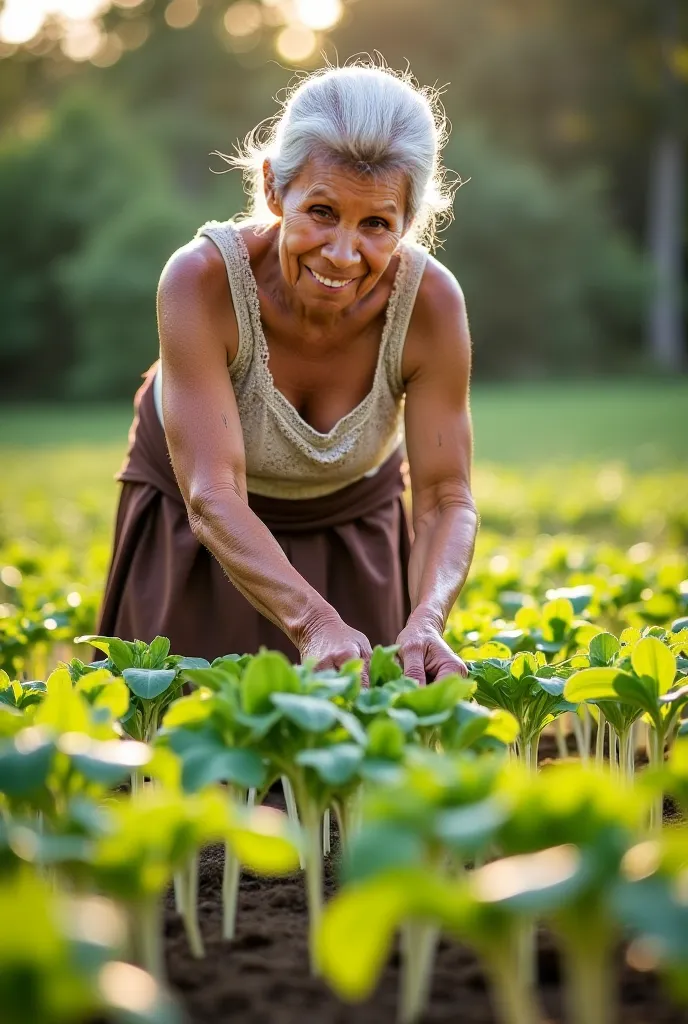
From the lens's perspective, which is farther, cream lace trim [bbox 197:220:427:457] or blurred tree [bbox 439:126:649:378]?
blurred tree [bbox 439:126:649:378]

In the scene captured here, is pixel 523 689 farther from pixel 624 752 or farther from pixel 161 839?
pixel 161 839

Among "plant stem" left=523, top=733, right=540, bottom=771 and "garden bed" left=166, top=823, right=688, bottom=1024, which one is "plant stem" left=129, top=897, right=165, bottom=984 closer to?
"garden bed" left=166, top=823, right=688, bottom=1024

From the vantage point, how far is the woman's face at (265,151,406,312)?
2.76 m

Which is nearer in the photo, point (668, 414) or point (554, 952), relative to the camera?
point (554, 952)

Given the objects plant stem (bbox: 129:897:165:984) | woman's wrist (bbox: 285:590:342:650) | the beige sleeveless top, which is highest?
the beige sleeveless top

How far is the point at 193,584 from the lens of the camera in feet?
12.0

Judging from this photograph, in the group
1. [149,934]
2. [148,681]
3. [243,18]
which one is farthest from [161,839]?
[243,18]

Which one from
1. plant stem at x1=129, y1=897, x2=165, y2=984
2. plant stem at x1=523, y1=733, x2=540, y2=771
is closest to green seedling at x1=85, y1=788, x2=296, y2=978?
plant stem at x1=129, y1=897, x2=165, y2=984

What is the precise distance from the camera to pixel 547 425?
1828cm

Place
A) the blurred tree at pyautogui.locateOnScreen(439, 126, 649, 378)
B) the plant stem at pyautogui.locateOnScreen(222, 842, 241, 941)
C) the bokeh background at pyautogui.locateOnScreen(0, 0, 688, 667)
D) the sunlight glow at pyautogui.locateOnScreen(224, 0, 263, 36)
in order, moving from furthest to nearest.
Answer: the sunlight glow at pyautogui.locateOnScreen(224, 0, 263, 36) < the blurred tree at pyautogui.locateOnScreen(439, 126, 649, 378) < the bokeh background at pyautogui.locateOnScreen(0, 0, 688, 667) < the plant stem at pyautogui.locateOnScreen(222, 842, 241, 941)

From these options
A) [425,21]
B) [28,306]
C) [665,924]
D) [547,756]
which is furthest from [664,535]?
[425,21]

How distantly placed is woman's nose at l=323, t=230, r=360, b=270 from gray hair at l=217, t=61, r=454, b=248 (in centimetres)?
16

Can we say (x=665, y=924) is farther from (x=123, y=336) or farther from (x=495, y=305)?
(x=495, y=305)

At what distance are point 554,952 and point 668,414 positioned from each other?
18.4 m
